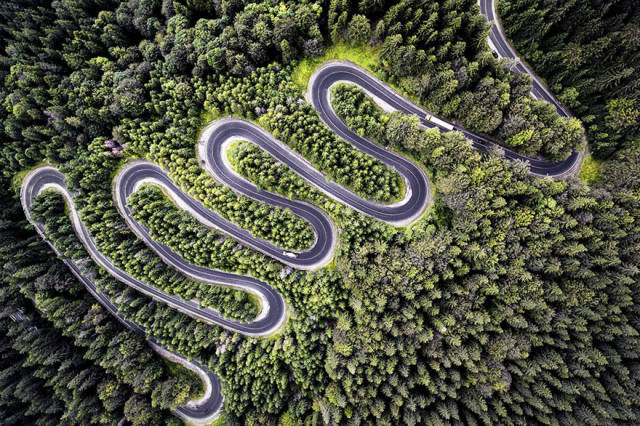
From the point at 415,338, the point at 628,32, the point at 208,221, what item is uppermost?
the point at 628,32

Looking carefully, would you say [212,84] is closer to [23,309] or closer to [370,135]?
[370,135]

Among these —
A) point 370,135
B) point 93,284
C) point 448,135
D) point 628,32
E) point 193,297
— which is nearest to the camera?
point 628,32

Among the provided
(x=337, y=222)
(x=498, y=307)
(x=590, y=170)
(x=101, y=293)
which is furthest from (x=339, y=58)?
(x=101, y=293)

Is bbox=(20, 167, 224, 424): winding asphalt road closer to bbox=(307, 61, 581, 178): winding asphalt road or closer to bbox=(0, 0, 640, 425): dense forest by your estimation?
bbox=(0, 0, 640, 425): dense forest

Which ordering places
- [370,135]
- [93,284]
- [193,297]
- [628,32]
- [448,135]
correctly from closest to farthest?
[628,32] < [448,135] < [370,135] < [193,297] < [93,284]

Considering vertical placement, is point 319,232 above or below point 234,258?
above

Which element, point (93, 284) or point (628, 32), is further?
point (93, 284)

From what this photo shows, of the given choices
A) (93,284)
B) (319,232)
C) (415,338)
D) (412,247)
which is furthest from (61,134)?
(415,338)

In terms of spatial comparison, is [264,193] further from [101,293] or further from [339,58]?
[101,293]
